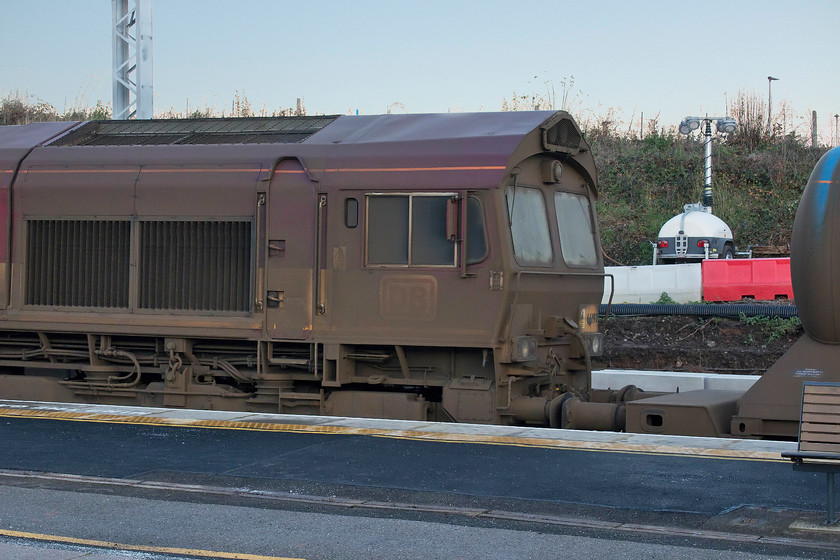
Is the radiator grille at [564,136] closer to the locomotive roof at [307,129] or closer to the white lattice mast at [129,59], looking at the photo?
the locomotive roof at [307,129]

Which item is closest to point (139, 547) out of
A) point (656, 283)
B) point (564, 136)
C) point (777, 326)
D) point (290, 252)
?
point (290, 252)

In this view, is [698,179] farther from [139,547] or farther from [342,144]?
[139,547]

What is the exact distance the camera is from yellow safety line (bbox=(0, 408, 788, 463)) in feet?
24.6

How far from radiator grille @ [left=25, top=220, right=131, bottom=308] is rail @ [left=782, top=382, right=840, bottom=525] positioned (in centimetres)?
747

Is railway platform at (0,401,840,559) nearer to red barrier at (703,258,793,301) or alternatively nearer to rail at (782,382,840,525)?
rail at (782,382,840,525)

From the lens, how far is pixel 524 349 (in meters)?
9.95

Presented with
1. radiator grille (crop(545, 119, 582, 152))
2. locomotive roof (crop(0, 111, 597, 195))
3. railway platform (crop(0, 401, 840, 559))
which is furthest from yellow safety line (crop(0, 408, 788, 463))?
radiator grille (crop(545, 119, 582, 152))

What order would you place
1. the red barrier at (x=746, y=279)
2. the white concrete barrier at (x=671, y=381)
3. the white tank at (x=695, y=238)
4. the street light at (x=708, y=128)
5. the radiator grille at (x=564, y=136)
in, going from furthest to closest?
the street light at (x=708, y=128), the white tank at (x=695, y=238), the red barrier at (x=746, y=279), the white concrete barrier at (x=671, y=381), the radiator grille at (x=564, y=136)

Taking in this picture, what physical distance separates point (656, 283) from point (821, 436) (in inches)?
539

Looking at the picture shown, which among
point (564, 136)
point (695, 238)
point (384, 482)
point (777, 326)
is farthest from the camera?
point (695, 238)

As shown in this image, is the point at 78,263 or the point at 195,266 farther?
the point at 78,263

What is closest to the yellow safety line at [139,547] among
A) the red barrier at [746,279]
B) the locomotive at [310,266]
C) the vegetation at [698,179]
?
the locomotive at [310,266]

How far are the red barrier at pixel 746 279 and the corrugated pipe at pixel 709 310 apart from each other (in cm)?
152

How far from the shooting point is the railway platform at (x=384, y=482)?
18.4ft
